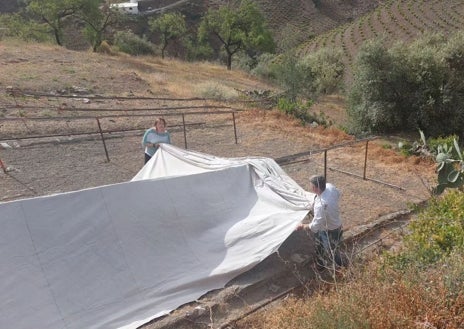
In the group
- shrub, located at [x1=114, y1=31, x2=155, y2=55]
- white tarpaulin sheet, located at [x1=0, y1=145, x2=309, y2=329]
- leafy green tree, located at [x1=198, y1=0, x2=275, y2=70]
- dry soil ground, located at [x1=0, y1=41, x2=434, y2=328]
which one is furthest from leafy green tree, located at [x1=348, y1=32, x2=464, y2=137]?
shrub, located at [x1=114, y1=31, x2=155, y2=55]

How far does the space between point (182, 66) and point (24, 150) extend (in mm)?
19088

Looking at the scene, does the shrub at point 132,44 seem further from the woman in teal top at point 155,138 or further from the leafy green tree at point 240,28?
the woman in teal top at point 155,138

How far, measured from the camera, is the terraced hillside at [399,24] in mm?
39688

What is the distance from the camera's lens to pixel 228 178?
6062 mm

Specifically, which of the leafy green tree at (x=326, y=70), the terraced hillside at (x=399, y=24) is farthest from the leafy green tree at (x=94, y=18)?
the terraced hillside at (x=399, y=24)

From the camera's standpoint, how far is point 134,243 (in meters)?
4.82

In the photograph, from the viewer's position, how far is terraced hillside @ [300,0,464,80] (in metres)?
39.7

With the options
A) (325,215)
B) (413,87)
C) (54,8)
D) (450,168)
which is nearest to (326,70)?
(413,87)

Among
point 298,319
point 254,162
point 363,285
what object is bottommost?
point 298,319

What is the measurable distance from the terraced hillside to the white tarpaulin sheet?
1290 inches

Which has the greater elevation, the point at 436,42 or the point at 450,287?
the point at 436,42

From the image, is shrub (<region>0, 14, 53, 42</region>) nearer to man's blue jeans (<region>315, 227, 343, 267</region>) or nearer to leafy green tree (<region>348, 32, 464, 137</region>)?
leafy green tree (<region>348, 32, 464, 137</region>)

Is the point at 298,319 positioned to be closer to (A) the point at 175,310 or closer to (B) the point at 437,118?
(A) the point at 175,310

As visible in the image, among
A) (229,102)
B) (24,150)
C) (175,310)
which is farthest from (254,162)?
(229,102)
